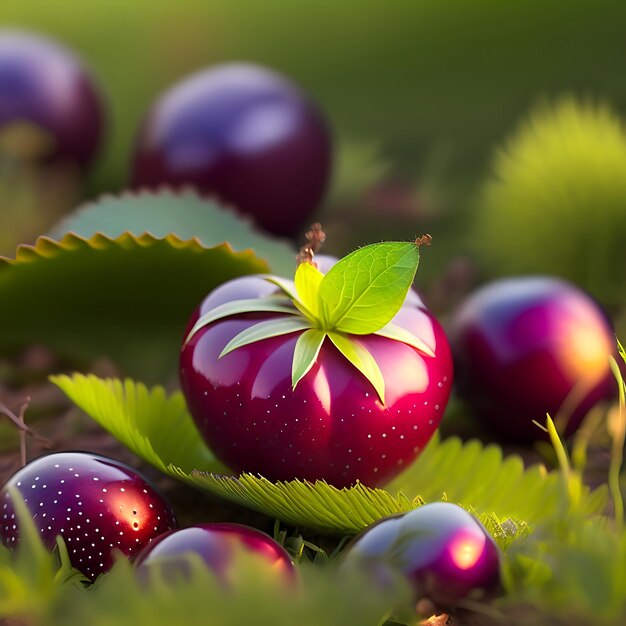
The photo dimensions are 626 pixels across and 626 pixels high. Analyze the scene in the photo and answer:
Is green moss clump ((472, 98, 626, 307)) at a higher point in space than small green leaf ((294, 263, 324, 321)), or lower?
lower

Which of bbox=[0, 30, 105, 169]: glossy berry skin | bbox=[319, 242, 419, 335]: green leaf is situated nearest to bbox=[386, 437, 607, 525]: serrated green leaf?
bbox=[319, 242, 419, 335]: green leaf

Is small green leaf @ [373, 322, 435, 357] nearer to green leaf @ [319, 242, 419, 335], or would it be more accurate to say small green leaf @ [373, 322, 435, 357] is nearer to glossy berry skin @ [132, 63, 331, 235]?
green leaf @ [319, 242, 419, 335]

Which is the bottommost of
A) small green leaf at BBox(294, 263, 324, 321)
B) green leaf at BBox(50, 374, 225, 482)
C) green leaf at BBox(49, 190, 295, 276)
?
green leaf at BBox(50, 374, 225, 482)

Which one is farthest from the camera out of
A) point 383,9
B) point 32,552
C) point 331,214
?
point 383,9

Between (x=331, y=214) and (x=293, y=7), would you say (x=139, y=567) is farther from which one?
(x=293, y=7)

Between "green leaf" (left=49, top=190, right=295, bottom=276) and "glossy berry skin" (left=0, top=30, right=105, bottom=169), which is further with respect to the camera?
"glossy berry skin" (left=0, top=30, right=105, bottom=169)

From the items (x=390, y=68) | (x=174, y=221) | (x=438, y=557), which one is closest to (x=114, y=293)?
(x=174, y=221)

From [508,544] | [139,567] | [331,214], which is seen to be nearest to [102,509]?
[139,567]

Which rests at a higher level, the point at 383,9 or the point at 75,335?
the point at 383,9
